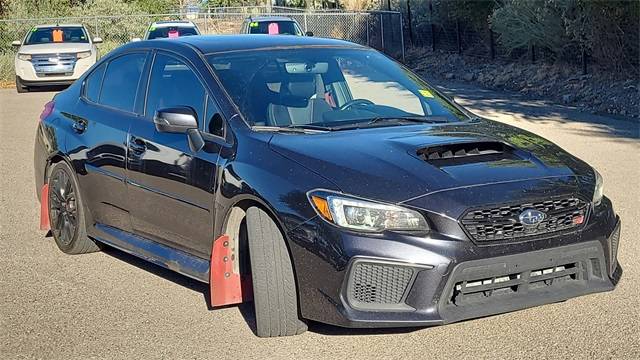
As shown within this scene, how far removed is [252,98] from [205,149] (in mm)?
444

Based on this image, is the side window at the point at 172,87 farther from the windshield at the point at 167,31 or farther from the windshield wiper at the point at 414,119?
the windshield at the point at 167,31

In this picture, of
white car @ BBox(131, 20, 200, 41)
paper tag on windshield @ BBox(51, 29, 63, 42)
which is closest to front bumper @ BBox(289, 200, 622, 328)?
white car @ BBox(131, 20, 200, 41)

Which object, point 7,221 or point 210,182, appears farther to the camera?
point 7,221

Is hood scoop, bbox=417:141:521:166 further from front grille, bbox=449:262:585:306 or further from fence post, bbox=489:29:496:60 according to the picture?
fence post, bbox=489:29:496:60

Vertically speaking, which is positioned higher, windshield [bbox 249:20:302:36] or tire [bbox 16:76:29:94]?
windshield [bbox 249:20:302:36]

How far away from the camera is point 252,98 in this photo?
18.0 feet

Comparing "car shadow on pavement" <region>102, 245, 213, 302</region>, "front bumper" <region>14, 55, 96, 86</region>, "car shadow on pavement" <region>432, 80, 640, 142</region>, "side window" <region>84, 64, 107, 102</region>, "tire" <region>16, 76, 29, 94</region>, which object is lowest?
"car shadow on pavement" <region>432, 80, 640, 142</region>

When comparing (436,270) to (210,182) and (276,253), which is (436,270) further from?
(210,182)

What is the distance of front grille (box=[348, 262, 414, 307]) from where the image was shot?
432 centimetres

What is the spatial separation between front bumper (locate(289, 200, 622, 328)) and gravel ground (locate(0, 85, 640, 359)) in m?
0.35

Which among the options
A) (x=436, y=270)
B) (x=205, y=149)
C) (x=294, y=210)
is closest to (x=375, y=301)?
(x=436, y=270)

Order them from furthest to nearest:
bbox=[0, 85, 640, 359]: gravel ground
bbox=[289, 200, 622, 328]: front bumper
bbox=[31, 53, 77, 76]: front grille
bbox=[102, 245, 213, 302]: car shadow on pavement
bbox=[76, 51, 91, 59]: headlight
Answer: bbox=[76, 51, 91, 59]: headlight → bbox=[31, 53, 77, 76]: front grille → bbox=[102, 245, 213, 302]: car shadow on pavement → bbox=[0, 85, 640, 359]: gravel ground → bbox=[289, 200, 622, 328]: front bumper

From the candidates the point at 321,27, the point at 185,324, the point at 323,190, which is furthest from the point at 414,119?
the point at 321,27

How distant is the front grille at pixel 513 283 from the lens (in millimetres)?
4445
